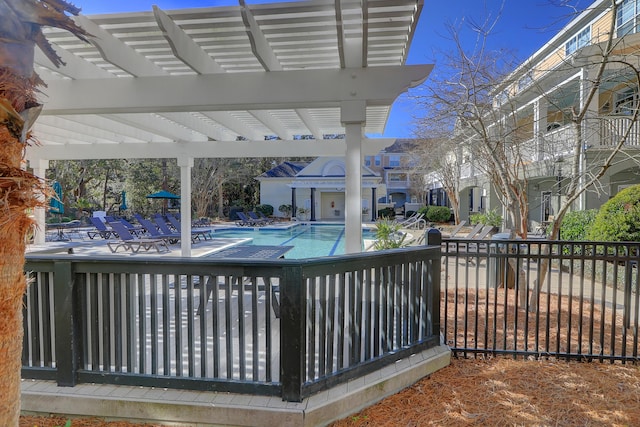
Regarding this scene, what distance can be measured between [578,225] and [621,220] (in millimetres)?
2659

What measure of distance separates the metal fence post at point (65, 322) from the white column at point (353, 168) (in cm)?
331

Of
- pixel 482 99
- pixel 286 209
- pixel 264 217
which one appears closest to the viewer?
pixel 482 99

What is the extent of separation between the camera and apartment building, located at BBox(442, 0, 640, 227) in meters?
5.29

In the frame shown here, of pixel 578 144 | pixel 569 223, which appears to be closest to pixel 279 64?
pixel 578 144

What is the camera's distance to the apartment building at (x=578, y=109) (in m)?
5.29

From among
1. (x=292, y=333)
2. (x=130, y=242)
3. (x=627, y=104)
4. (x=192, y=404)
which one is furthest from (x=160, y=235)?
(x=627, y=104)

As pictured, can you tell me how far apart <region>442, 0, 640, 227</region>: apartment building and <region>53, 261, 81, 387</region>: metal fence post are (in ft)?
17.8

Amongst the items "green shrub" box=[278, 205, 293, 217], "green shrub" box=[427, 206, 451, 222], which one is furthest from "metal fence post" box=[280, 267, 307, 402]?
"green shrub" box=[278, 205, 293, 217]

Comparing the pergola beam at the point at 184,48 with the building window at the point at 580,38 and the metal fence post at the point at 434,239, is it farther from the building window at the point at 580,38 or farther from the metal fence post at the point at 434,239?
the building window at the point at 580,38

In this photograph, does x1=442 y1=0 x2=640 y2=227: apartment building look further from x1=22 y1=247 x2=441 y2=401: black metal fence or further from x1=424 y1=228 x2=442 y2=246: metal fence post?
x1=22 y1=247 x2=441 y2=401: black metal fence

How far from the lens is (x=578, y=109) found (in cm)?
859

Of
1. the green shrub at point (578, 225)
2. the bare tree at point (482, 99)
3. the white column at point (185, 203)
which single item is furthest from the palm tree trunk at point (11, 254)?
the green shrub at point (578, 225)

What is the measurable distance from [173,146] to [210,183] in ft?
71.5

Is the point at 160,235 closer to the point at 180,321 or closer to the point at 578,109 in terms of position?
the point at 180,321
